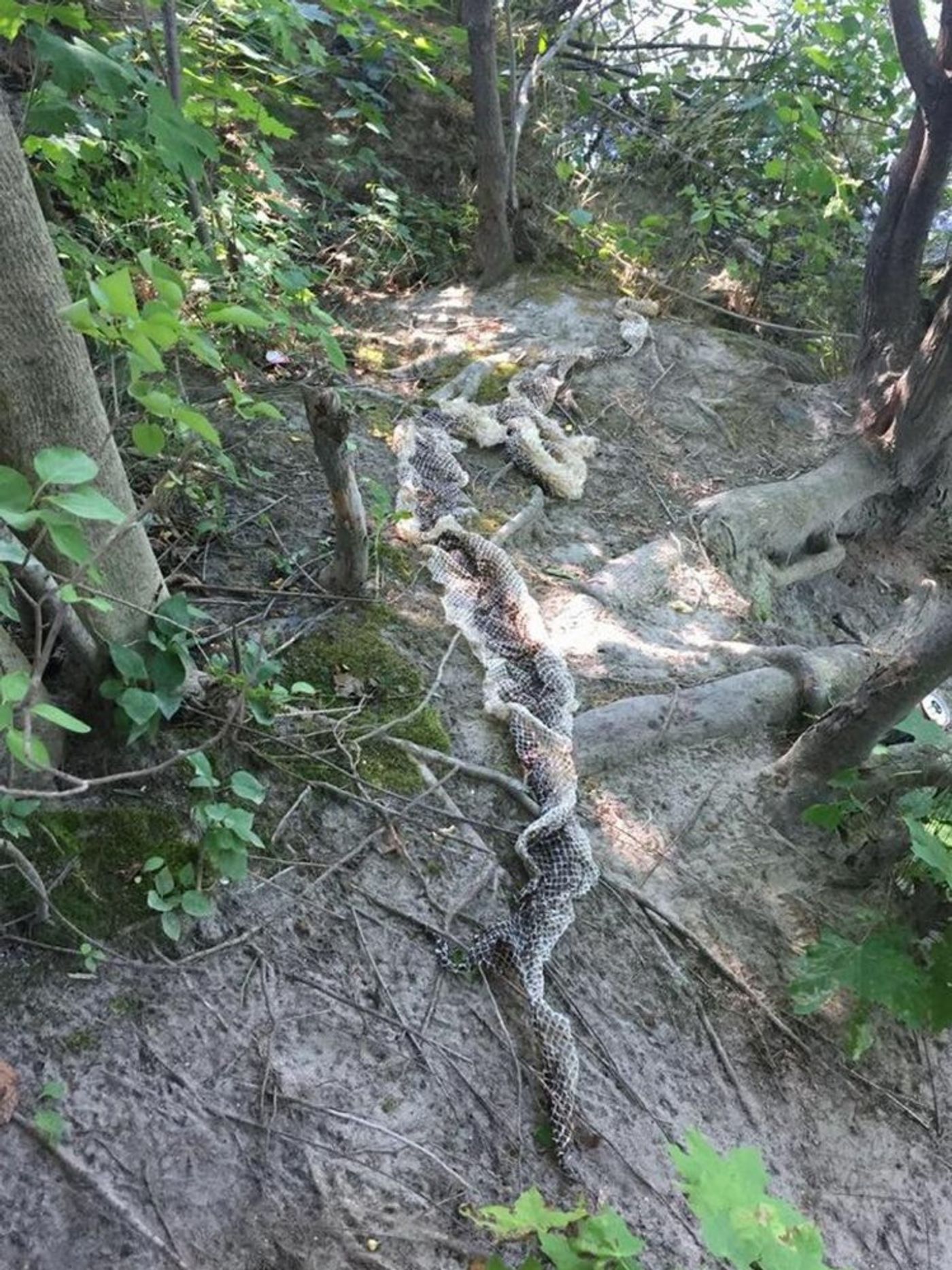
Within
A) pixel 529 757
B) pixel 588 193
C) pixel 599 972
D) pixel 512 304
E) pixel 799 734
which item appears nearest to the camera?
pixel 599 972

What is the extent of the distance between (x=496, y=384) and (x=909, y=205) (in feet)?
7.49

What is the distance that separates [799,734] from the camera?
3080 millimetres

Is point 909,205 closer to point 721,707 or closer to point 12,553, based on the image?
point 721,707

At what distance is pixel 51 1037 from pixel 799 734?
2355mm

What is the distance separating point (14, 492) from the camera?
1202 millimetres

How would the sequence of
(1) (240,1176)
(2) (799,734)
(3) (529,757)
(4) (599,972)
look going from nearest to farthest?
1. (1) (240,1176)
2. (4) (599,972)
3. (3) (529,757)
4. (2) (799,734)

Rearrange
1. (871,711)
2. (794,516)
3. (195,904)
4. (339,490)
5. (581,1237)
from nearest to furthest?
(581,1237)
(195,904)
(871,711)
(339,490)
(794,516)

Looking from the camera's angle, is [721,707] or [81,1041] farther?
[721,707]

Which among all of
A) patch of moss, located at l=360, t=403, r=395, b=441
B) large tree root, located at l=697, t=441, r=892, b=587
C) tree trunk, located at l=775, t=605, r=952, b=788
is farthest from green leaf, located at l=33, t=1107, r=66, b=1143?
large tree root, located at l=697, t=441, r=892, b=587

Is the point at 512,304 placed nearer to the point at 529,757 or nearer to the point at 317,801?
the point at 529,757

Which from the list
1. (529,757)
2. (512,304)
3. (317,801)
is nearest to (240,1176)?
(317,801)

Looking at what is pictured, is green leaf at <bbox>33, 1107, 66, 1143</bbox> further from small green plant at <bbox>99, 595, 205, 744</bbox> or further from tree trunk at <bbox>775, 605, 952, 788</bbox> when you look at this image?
tree trunk at <bbox>775, 605, 952, 788</bbox>

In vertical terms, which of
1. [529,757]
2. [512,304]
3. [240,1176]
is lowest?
[240,1176]

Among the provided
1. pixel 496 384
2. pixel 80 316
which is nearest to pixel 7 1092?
pixel 80 316
